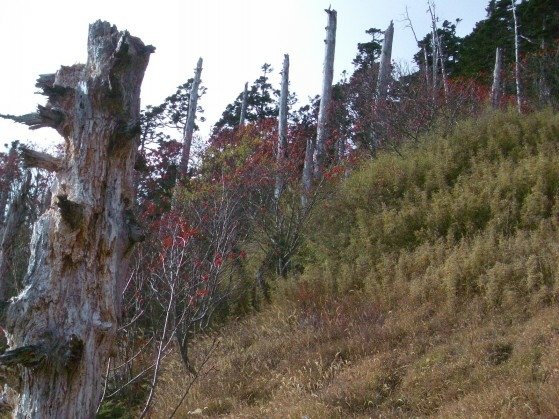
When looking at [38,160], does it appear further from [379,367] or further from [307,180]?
[307,180]

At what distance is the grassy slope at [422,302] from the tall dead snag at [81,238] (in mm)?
3569

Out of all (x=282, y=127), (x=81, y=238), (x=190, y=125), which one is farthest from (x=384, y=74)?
(x=81, y=238)

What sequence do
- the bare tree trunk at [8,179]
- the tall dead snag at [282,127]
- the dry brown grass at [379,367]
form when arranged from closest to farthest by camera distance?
the dry brown grass at [379,367] < the tall dead snag at [282,127] < the bare tree trunk at [8,179]

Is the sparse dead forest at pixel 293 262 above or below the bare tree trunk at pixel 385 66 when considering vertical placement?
below

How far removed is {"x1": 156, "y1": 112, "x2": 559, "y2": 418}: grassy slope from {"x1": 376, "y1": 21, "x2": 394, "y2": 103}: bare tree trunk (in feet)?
12.1

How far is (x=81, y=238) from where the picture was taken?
354 cm

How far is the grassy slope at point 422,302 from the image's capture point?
21.7ft

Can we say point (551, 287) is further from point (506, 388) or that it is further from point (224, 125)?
point (224, 125)

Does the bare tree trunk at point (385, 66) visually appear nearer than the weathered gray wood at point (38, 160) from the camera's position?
No

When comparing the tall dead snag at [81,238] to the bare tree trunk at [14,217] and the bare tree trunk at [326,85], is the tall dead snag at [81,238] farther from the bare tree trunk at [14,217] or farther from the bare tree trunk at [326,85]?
the bare tree trunk at [326,85]

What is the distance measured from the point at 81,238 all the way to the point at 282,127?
14.8m

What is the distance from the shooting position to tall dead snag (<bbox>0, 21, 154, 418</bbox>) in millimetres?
3332

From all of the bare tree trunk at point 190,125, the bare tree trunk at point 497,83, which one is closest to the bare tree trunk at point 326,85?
the bare tree trunk at point 190,125

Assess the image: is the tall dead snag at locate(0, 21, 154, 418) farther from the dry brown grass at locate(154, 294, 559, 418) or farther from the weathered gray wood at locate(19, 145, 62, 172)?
the dry brown grass at locate(154, 294, 559, 418)
